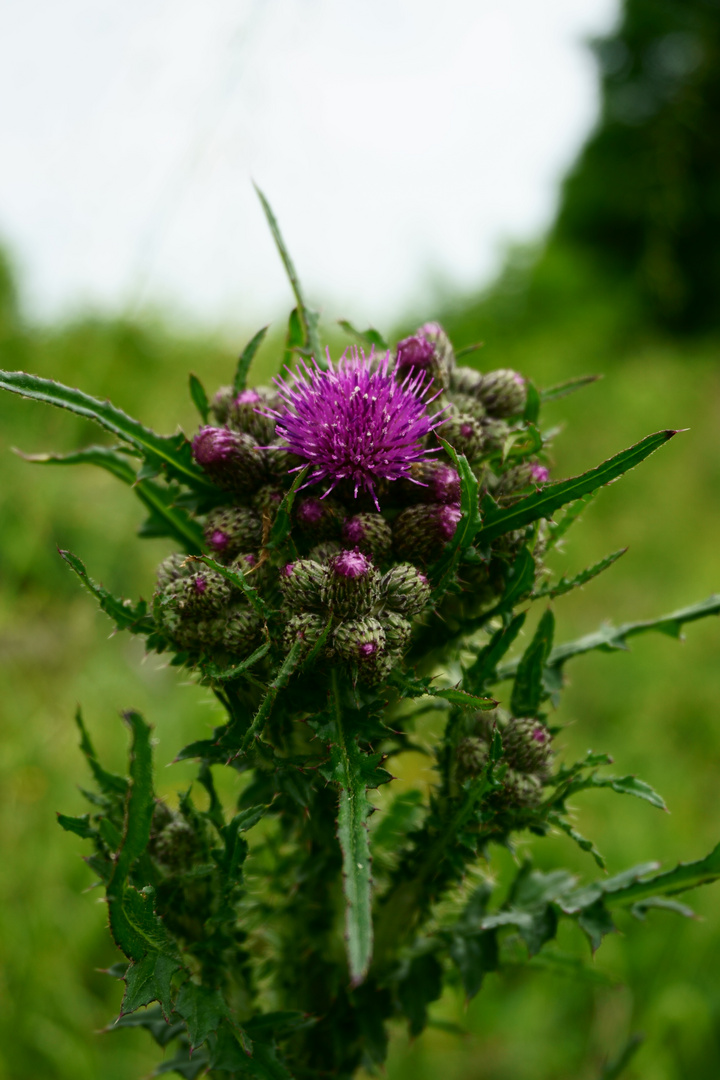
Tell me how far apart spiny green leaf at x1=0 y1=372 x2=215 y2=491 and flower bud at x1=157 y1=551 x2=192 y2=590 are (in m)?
0.19

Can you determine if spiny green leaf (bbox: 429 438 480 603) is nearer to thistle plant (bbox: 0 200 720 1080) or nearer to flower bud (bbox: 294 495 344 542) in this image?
thistle plant (bbox: 0 200 720 1080)

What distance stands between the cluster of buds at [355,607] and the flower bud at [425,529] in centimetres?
6

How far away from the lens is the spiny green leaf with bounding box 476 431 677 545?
1.27 m

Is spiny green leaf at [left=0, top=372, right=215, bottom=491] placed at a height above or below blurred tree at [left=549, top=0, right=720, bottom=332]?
below

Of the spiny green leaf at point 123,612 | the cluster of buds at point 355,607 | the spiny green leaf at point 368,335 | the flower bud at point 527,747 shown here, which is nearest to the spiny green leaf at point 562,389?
the spiny green leaf at point 368,335

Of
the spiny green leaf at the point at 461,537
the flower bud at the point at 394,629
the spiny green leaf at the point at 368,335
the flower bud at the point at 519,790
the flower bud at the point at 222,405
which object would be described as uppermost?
the spiny green leaf at the point at 368,335

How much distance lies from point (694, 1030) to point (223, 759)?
2.53 metres

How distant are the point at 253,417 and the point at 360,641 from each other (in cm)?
51

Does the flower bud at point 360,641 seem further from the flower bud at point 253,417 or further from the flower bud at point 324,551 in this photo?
the flower bud at point 253,417

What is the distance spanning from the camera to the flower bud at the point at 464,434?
1.50 m

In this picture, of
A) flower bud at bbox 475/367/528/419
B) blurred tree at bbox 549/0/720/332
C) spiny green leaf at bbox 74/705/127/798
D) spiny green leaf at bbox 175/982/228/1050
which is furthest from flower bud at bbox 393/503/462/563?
blurred tree at bbox 549/0/720/332

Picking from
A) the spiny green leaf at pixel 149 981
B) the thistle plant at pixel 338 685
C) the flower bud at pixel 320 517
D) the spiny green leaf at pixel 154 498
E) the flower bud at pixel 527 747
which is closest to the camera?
the spiny green leaf at pixel 149 981

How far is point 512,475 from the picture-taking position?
60.9 inches

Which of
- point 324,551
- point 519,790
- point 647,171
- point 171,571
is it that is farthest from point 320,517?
point 647,171
